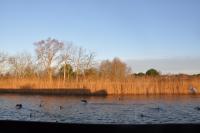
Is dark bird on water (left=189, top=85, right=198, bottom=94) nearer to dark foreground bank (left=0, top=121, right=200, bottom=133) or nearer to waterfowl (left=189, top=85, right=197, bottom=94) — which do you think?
waterfowl (left=189, top=85, right=197, bottom=94)

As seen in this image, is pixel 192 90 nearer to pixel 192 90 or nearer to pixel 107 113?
pixel 192 90

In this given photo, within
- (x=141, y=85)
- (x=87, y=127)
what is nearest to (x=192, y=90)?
(x=141, y=85)

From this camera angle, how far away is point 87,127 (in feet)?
11.4

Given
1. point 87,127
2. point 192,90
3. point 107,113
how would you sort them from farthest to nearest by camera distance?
point 192,90
point 107,113
point 87,127

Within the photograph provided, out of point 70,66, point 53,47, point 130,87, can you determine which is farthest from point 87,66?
point 130,87

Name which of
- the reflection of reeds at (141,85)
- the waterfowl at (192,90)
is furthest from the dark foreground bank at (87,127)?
the waterfowl at (192,90)

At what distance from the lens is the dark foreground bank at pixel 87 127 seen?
338 cm

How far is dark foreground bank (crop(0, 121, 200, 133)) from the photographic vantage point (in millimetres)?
3385

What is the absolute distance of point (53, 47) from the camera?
58.7 m

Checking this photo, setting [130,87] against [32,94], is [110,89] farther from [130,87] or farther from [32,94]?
[32,94]

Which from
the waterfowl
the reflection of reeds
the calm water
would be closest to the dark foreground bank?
the calm water

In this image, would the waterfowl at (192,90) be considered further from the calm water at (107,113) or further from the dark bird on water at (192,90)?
the calm water at (107,113)

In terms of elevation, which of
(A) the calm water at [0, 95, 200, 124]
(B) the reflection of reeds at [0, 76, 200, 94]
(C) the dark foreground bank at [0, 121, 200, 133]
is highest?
(B) the reflection of reeds at [0, 76, 200, 94]

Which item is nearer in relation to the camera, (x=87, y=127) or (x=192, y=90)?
(x=87, y=127)
